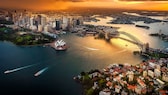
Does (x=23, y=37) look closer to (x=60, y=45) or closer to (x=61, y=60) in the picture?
(x=60, y=45)

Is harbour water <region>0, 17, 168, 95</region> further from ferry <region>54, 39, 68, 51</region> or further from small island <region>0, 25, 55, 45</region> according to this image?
small island <region>0, 25, 55, 45</region>

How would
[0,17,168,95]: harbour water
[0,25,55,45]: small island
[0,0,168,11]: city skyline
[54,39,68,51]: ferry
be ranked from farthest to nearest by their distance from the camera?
1. [0,25,55,45]: small island
2. [54,39,68,51]: ferry
3. [0,0,168,11]: city skyline
4. [0,17,168,95]: harbour water

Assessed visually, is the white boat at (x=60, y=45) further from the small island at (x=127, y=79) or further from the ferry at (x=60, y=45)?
the small island at (x=127, y=79)

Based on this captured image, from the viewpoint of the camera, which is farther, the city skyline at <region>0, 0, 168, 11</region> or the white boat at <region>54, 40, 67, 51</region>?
the white boat at <region>54, 40, 67, 51</region>

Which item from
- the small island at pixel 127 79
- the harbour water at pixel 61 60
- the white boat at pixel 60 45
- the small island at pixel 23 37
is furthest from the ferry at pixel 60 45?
the small island at pixel 127 79

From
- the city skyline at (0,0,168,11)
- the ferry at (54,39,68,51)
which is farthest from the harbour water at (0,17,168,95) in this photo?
the city skyline at (0,0,168,11)

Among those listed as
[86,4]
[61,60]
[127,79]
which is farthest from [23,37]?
[127,79]

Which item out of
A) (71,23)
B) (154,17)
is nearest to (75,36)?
(71,23)

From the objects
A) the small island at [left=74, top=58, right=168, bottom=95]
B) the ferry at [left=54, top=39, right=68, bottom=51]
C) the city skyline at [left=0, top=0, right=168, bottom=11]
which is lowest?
the small island at [left=74, top=58, right=168, bottom=95]
